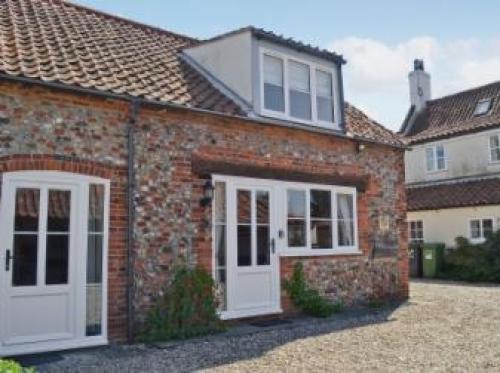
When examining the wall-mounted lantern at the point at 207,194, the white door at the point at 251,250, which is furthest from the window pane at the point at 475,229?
the wall-mounted lantern at the point at 207,194

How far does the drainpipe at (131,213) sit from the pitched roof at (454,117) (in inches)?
694

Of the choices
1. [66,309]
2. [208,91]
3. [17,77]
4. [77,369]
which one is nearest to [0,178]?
[17,77]

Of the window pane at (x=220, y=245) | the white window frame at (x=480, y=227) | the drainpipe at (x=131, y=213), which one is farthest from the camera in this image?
the white window frame at (x=480, y=227)

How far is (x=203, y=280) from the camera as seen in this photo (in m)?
9.82

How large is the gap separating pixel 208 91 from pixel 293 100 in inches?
82.2

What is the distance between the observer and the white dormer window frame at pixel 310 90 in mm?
11773

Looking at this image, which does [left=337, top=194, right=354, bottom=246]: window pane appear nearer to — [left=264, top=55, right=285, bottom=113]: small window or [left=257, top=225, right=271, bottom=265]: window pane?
[left=257, top=225, right=271, bottom=265]: window pane

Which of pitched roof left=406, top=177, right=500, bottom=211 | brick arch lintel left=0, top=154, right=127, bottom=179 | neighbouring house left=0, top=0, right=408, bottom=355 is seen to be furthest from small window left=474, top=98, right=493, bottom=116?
brick arch lintel left=0, top=154, right=127, bottom=179

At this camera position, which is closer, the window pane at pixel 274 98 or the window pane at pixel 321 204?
the window pane at pixel 274 98

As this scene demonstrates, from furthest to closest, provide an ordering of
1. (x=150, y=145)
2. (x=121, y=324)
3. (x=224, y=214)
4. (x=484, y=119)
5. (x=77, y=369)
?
(x=484, y=119) → (x=224, y=214) → (x=150, y=145) → (x=121, y=324) → (x=77, y=369)

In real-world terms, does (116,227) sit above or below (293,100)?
below

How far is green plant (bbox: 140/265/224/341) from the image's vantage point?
30.0ft

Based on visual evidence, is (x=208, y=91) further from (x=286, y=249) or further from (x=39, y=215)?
(x=39, y=215)

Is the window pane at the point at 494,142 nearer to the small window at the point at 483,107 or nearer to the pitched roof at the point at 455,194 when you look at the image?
the pitched roof at the point at 455,194
